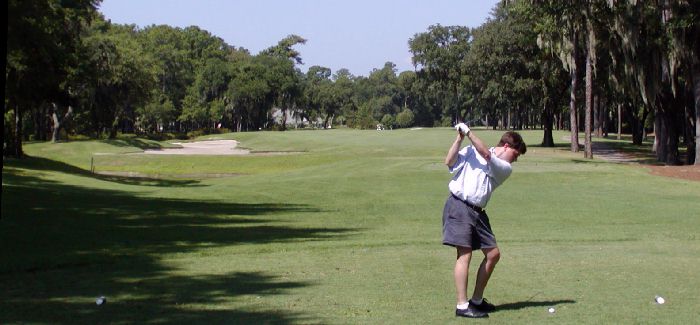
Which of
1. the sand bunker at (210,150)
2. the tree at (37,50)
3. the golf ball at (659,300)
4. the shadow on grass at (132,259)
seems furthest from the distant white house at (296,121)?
the golf ball at (659,300)

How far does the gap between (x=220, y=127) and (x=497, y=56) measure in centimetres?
8970

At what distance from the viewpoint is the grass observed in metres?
8.62

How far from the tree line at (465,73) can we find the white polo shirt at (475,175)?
18567 mm

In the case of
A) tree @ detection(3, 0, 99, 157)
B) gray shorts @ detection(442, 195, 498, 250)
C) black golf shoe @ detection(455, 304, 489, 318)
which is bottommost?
Answer: black golf shoe @ detection(455, 304, 489, 318)

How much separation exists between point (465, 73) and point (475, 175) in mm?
60125

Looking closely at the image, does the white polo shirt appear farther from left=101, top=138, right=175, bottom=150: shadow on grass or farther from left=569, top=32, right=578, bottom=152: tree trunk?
left=101, top=138, right=175, bottom=150: shadow on grass

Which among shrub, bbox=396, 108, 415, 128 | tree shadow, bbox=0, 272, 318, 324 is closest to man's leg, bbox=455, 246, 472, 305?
tree shadow, bbox=0, 272, 318, 324

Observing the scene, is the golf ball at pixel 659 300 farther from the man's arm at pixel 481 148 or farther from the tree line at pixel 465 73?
the tree line at pixel 465 73

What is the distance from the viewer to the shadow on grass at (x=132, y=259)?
8.43m

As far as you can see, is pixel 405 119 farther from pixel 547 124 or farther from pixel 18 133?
pixel 18 133

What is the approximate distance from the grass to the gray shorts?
713 millimetres

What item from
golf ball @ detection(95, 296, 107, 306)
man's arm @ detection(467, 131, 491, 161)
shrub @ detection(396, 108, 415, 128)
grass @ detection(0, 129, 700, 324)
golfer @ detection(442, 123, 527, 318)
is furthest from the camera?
shrub @ detection(396, 108, 415, 128)

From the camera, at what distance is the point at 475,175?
27.6 feet

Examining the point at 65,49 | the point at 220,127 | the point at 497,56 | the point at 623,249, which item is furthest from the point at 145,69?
the point at 623,249
